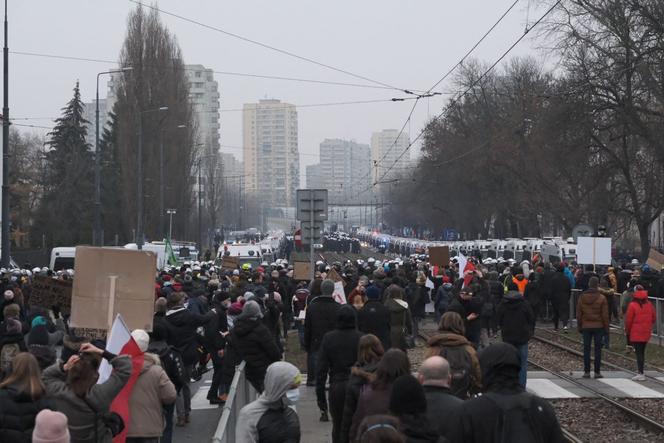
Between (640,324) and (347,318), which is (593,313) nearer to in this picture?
(640,324)

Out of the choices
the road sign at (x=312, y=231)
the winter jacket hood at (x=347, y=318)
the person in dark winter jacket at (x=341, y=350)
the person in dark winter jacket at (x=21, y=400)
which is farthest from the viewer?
the road sign at (x=312, y=231)

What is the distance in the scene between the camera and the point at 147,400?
1008 cm

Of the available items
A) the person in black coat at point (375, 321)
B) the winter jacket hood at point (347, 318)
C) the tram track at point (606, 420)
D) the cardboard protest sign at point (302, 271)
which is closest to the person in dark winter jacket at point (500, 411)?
the winter jacket hood at point (347, 318)

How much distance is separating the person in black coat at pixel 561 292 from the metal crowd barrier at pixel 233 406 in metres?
16.6

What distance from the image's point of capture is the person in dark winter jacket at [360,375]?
29.0ft

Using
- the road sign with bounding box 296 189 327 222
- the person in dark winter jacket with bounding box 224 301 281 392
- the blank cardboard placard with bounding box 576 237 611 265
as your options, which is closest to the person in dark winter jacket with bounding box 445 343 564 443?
the person in dark winter jacket with bounding box 224 301 281 392

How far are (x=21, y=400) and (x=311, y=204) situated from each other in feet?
59.4

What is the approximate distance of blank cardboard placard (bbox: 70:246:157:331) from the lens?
38.7 ft

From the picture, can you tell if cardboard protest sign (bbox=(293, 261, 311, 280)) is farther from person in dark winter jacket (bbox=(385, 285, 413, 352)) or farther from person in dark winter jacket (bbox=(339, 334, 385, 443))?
person in dark winter jacket (bbox=(339, 334, 385, 443))

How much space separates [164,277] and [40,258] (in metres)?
38.7

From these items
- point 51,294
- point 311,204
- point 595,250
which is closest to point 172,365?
point 51,294

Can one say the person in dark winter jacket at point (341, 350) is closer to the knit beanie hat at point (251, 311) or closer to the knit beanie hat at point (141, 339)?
the knit beanie hat at point (251, 311)

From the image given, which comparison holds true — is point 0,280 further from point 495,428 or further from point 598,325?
point 495,428

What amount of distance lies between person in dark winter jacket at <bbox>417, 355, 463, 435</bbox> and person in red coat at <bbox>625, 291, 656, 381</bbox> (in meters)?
12.6
